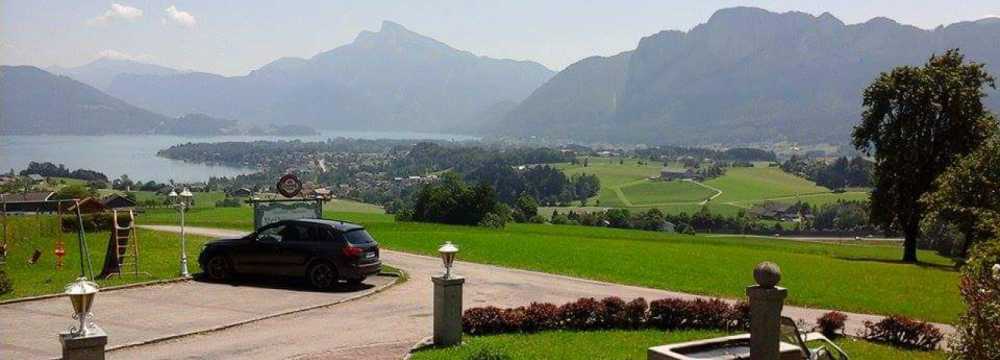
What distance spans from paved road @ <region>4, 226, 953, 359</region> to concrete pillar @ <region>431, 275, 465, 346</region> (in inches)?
28.8

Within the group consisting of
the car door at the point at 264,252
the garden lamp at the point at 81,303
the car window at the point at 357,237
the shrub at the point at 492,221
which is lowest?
the shrub at the point at 492,221

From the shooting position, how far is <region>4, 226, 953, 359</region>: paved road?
509 inches

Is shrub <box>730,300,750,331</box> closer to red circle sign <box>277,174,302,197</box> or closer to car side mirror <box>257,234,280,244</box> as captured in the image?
car side mirror <box>257,234,280,244</box>

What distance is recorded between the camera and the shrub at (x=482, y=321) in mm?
14516

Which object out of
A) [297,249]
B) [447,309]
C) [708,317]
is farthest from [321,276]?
[708,317]

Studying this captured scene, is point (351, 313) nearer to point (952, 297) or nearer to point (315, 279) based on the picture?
point (315, 279)

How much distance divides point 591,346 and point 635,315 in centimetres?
262

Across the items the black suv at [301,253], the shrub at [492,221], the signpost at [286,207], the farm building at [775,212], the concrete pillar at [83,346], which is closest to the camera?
the concrete pillar at [83,346]

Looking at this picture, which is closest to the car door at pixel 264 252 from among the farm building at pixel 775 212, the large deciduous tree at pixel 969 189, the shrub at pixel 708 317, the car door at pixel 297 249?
the car door at pixel 297 249

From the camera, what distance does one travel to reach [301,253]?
19.9 meters

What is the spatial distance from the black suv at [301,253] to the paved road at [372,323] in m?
1.17

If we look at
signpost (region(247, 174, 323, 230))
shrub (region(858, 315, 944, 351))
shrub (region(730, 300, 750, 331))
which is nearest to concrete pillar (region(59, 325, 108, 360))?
shrub (region(730, 300, 750, 331))

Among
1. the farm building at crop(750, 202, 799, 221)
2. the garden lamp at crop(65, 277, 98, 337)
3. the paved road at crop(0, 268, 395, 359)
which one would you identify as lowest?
the farm building at crop(750, 202, 799, 221)

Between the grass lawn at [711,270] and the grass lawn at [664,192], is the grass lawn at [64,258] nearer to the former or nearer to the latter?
the grass lawn at [711,270]
